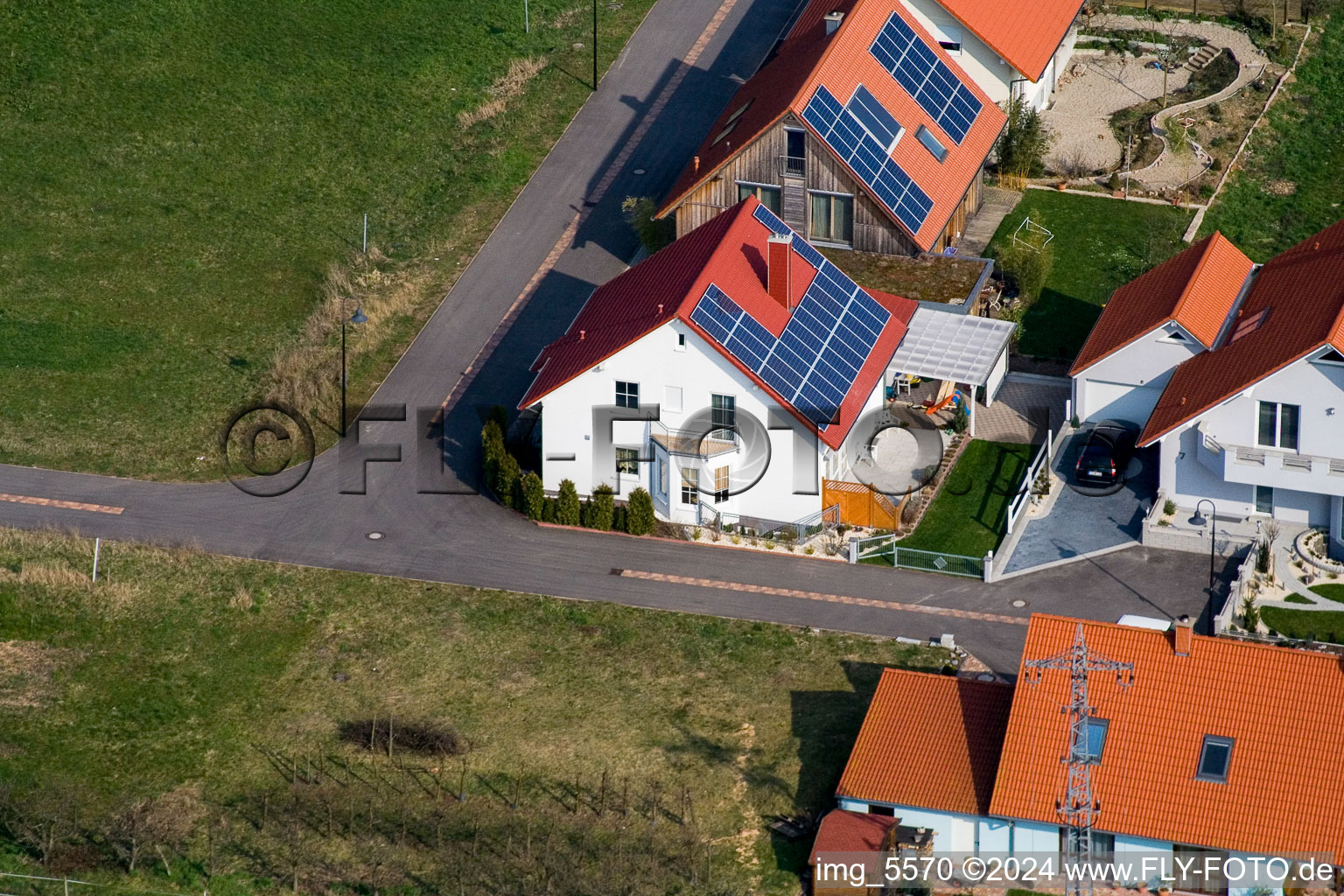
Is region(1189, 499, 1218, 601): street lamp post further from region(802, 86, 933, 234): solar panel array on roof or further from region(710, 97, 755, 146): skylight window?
region(710, 97, 755, 146): skylight window

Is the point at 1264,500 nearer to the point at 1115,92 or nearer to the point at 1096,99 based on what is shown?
the point at 1096,99

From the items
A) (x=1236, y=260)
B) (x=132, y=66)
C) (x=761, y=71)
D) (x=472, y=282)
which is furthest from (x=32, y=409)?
(x=1236, y=260)

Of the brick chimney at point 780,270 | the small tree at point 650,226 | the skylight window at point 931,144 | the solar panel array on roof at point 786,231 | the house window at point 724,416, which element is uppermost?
the skylight window at point 931,144

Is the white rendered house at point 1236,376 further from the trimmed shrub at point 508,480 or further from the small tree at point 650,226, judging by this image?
the trimmed shrub at point 508,480

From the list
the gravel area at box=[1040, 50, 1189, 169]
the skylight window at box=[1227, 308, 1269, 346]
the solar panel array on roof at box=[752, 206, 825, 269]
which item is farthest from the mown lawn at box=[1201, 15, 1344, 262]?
the solar panel array on roof at box=[752, 206, 825, 269]

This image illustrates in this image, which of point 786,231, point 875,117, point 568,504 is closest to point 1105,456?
point 786,231

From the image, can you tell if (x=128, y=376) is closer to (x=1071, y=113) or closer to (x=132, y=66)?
(x=132, y=66)

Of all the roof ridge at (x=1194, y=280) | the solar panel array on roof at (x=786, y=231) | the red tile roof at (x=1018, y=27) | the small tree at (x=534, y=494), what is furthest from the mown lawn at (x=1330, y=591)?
the red tile roof at (x=1018, y=27)
